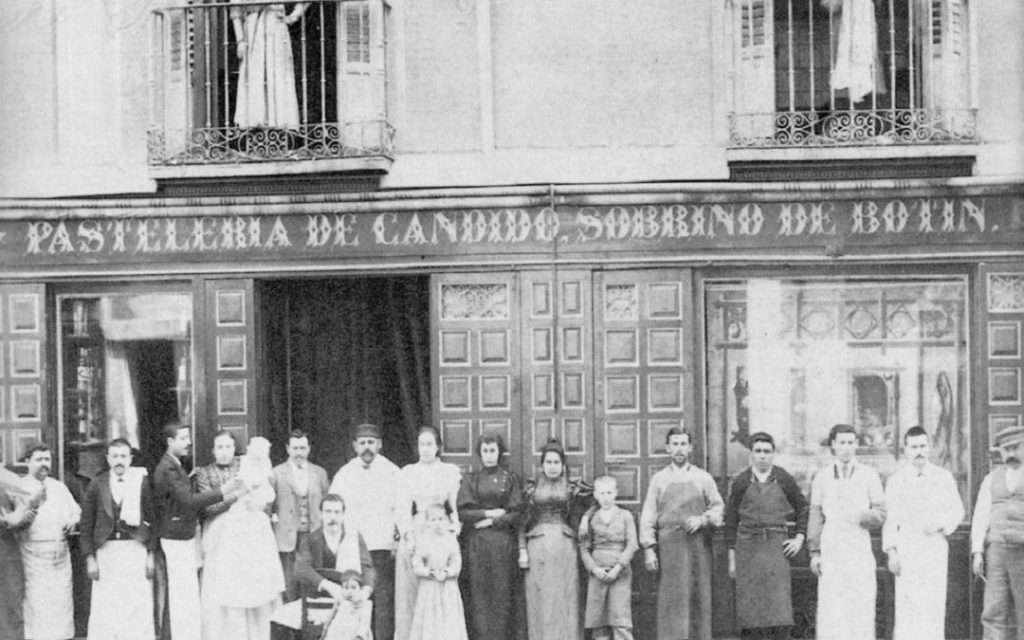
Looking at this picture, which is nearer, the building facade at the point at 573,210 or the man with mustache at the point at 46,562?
the man with mustache at the point at 46,562

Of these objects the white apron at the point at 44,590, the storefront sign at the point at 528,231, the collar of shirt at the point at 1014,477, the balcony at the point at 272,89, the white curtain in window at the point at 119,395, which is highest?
the balcony at the point at 272,89

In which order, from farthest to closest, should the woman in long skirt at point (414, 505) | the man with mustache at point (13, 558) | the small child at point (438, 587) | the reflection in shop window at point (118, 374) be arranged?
the reflection in shop window at point (118, 374) < the man with mustache at point (13, 558) < the woman in long skirt at point (414, 505) < the small child at point (438, 587)

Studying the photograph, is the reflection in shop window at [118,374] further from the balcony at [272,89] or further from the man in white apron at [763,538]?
the man in white apron at [763,538]

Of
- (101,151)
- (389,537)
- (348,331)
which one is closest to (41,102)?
(101,151)

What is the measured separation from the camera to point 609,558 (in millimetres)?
10172

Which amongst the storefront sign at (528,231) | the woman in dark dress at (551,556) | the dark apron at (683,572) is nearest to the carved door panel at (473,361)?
the storefront sign at (528,231)

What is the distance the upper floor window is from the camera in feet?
35.3

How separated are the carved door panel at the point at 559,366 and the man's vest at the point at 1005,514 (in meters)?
3.17

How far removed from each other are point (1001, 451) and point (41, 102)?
342 inches

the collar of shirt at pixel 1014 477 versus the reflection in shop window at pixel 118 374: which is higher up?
the reflection in shop window at pixel 118 374

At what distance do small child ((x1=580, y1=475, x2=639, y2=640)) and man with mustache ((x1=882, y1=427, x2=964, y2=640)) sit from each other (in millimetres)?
2029

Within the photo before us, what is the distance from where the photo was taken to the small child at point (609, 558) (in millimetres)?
10148

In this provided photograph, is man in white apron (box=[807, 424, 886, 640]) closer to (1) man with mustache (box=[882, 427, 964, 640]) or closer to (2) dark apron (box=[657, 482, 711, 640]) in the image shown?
(1) man with mustache (box=[882, 427, 964, 640])

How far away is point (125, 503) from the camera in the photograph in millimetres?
10117
